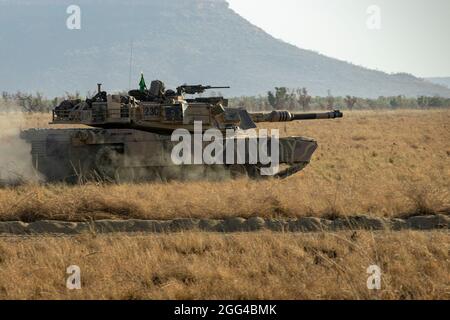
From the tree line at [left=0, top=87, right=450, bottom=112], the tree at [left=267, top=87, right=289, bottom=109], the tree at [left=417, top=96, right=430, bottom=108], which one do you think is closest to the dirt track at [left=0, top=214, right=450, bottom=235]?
the tree line at [left=0, top=87, right=450, bottom=112]

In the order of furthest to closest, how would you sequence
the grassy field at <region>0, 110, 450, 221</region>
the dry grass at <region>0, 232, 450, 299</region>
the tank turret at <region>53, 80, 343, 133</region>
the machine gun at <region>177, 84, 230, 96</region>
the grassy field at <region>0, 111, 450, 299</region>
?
the machine gun at <region>177, 84, 230, 96</region> < the tank turret at <region>53, 80, 343, 133</region> < the grassy field at <region>0, 110, 450, 221</region> < the grassy field at <region>0, 111, 450, 299</region> < the dry grass at <region>0, 232, 450, 299</region>

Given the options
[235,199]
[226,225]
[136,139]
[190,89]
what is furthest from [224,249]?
[190,89]

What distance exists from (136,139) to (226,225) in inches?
250

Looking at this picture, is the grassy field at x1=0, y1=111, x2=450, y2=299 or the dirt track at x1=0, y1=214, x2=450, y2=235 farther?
the dirt track at x1=0, y1=214, x2=450, y2=235

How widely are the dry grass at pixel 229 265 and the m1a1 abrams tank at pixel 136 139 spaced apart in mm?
6834

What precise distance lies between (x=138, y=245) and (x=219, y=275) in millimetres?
2125

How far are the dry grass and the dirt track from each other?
3.00ft

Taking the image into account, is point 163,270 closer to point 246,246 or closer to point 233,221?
point 246,246

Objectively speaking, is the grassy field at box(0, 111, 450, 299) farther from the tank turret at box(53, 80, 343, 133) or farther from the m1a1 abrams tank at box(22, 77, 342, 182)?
the tank turret at box(53, 80, 343, 133)

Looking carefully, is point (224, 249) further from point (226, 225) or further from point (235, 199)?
point (235, 199)

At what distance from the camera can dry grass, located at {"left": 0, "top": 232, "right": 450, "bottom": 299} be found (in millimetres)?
9805

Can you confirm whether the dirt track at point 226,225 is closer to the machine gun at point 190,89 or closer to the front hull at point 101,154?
the front hull at point 101,154

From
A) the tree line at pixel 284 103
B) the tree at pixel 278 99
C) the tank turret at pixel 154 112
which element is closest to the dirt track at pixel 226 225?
the tank turret at pixel 154 112

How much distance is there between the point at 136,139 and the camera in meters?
19.8
